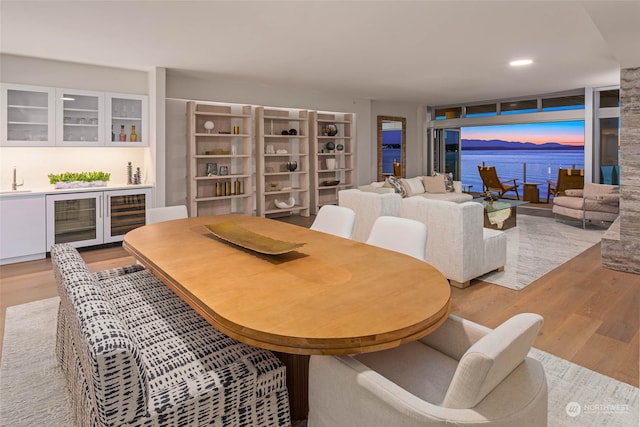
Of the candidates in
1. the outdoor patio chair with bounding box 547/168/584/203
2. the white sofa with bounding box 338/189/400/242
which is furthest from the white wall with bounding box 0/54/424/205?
the outdoor patio chair with bounding box 547/168/584/203

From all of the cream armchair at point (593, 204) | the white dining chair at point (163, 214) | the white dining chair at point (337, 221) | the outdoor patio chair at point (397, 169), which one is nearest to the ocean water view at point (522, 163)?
the outdoor patio chair at point (397, 169)

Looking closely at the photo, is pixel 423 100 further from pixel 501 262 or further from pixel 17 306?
pixel 17 306

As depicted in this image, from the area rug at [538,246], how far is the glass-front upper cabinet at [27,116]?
5335 millimetres

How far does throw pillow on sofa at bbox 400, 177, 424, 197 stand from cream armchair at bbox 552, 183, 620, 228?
2340mm

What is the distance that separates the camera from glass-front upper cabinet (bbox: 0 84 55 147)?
4531 mm

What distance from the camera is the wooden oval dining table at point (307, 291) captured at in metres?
1.23

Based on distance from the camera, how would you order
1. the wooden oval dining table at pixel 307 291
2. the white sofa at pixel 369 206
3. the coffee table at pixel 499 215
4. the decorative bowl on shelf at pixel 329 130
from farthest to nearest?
the decorative bowl on shelf at pixel 329 130 → the coffee table at pixel 499 215 → the white sofa at pixel 369 206 → the wooden oval dining table at pixel 307 291

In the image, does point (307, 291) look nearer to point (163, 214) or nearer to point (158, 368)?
point (158, 368)

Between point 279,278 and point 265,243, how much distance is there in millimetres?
590

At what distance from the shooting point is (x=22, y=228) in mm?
4555

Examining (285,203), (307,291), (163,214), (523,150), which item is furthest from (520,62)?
(523,150)

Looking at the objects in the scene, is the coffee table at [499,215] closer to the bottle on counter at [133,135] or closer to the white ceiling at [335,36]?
the white ceiling at [335,36]

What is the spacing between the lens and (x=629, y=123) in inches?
159

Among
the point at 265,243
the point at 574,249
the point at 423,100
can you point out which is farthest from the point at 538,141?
the point at 265,243
